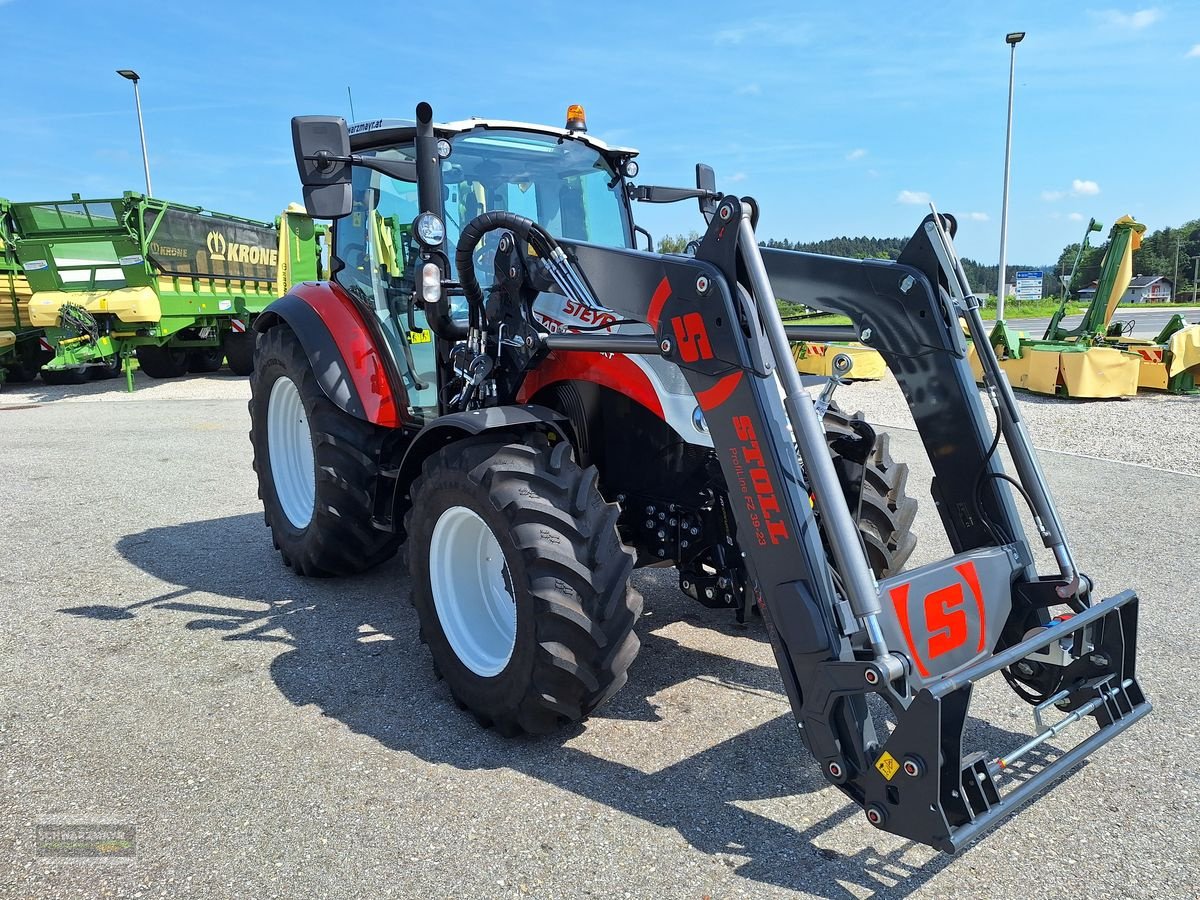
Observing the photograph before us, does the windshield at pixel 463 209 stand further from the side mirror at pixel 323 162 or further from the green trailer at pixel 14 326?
the green trailer at pixel 14 326

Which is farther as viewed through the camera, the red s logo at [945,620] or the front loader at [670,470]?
the red s logo at [945,620]

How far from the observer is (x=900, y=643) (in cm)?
270

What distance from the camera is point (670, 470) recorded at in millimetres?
3645

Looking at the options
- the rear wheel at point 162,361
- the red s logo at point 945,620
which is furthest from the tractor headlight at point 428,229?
the rear wheel at point 162,361

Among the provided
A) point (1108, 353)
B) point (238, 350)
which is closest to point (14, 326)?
point (238, 350)

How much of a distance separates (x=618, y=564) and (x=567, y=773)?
74 cm

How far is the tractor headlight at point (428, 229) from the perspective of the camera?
364cm

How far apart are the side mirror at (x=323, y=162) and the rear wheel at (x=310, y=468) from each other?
1177mm

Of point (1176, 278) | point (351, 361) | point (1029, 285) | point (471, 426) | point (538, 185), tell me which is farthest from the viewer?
point (1176, 278)

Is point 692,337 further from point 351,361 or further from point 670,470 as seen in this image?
point 351,361

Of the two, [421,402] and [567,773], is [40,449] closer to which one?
[421,402]

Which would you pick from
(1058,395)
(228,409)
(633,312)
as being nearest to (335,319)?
(633,312)

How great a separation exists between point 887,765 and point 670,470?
160 centimetres

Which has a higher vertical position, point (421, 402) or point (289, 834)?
point (421, 402)
